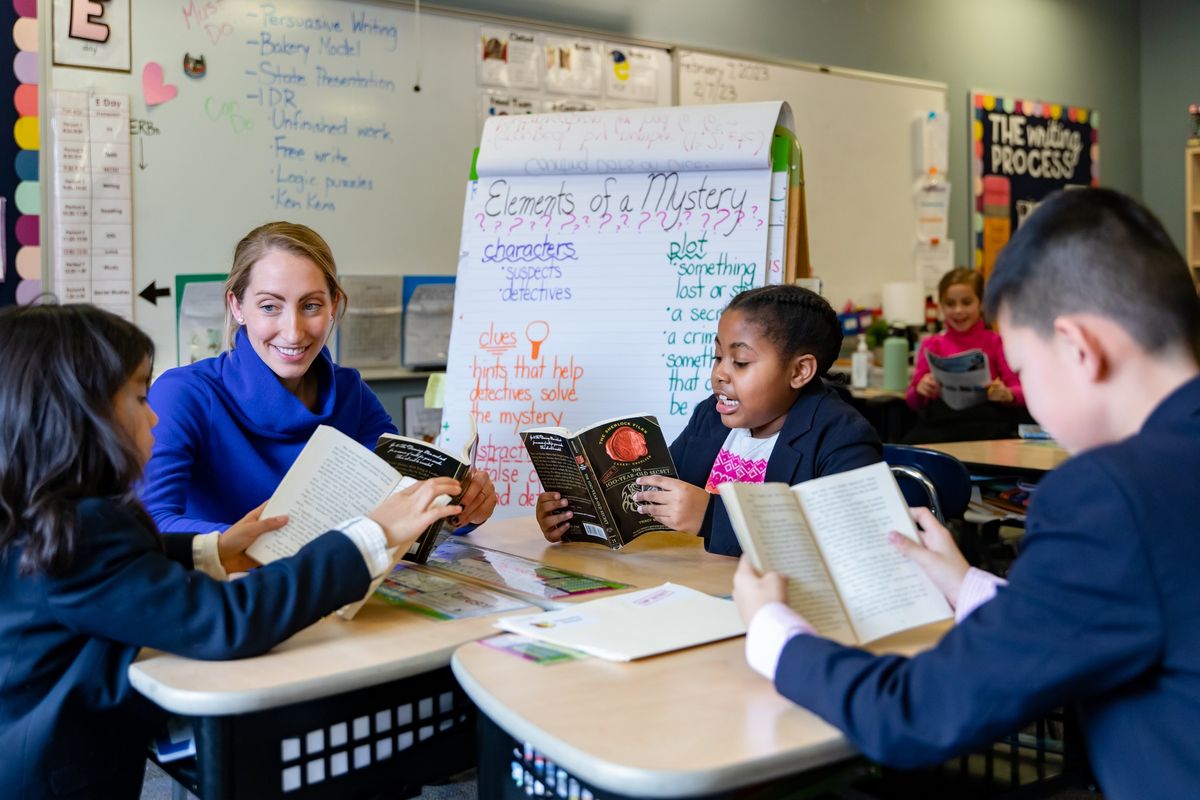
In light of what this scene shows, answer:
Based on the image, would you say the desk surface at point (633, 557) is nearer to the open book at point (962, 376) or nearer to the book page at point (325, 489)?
the book page at point (325, 489)

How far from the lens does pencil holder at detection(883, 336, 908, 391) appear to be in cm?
500

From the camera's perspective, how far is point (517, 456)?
2.73 m

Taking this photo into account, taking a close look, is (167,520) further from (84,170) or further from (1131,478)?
(84,170)

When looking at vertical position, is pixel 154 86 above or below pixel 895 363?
above

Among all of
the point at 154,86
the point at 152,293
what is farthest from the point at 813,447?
the point at 154,86

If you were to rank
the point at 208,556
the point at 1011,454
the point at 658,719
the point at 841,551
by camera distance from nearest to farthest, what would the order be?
1. the point at 658,719
2. the point at 841,551
3. the point at 208,556
4. the point at 1011,454

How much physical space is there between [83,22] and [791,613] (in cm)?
319

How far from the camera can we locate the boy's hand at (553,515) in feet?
6.30

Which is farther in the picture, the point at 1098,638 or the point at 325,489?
the point at 325,489

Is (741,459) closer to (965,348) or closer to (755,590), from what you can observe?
(755,590)

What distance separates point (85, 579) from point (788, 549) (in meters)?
0.75

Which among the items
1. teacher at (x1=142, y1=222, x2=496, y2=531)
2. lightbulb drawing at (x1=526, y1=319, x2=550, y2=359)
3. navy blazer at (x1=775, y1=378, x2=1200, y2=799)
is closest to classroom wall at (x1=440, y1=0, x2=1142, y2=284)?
lightbulb drawing at (x1=526, y1=319, x2=550, y2=359)

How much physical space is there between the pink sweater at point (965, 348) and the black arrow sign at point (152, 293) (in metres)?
2.90

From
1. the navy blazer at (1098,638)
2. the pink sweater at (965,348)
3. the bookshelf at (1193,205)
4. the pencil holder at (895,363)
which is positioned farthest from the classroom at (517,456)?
the bookshelf at (1193,205)
